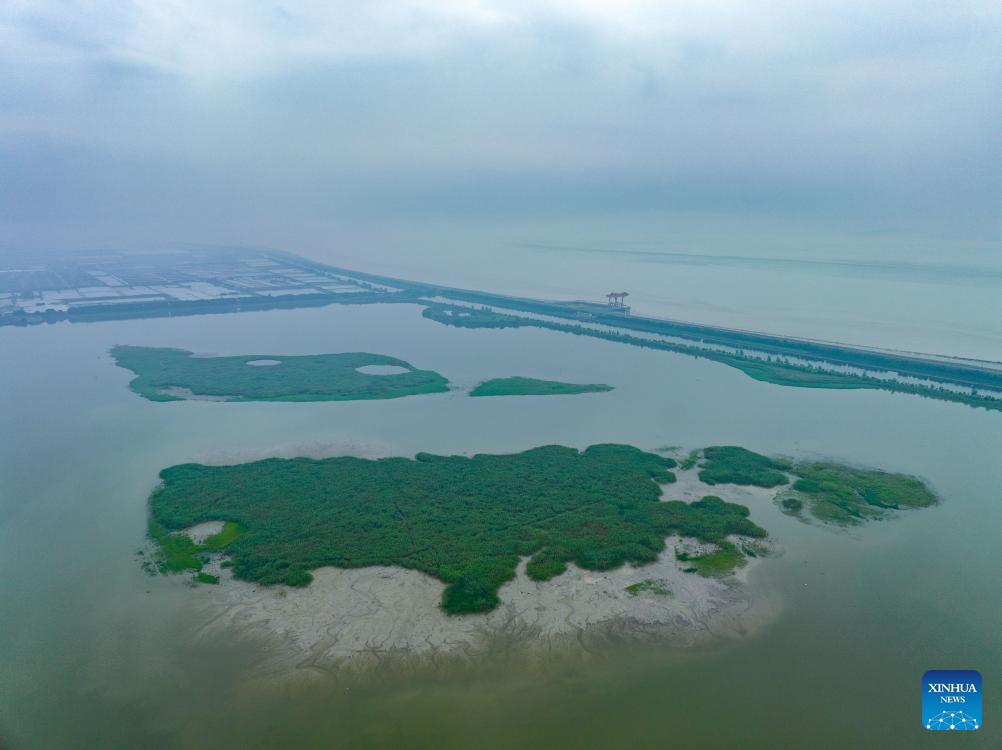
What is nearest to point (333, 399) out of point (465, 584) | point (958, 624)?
point (465, 584)

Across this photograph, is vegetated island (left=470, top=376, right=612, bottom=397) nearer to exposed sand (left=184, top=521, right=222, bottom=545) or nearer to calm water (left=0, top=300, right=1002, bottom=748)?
calm water (left=0, top=300, right=1002, bottom=748)

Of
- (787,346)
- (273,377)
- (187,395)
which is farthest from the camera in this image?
(787,346)

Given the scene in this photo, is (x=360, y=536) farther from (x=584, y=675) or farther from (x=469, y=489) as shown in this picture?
(x=584, y=675)

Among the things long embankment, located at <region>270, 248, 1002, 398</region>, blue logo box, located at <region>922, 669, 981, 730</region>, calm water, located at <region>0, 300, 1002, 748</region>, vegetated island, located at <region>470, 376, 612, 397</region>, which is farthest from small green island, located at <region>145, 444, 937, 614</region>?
long embankment, located at <region>270, 248, 1002, 398</region>

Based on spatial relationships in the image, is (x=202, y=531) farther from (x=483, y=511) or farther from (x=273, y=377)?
(x=273, y=377)

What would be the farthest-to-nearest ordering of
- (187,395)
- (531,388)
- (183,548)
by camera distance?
(531,388)
(187,395)
(183,548)

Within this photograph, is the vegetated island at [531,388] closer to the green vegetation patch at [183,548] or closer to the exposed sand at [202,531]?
the exposed sand at [202,531]

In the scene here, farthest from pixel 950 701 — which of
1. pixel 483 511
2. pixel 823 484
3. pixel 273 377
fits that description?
pixel 273 377
